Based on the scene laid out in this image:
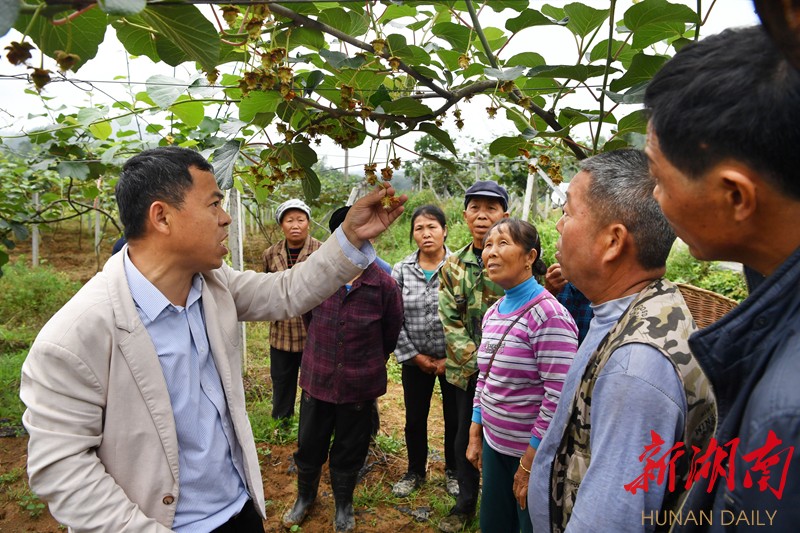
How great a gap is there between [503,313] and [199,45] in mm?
1641

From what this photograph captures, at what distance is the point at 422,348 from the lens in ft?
10.5

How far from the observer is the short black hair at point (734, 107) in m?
0.59

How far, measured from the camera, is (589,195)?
122 cm

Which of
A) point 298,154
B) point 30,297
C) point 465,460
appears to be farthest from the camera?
point 30,297

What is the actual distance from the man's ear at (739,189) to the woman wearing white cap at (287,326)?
328 cm

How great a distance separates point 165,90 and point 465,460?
7.71 feet

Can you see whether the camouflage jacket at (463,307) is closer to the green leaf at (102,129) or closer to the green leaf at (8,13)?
the green leaf at (102,129)

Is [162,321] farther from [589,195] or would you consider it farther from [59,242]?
[59,242]

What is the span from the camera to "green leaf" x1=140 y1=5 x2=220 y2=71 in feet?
2.48

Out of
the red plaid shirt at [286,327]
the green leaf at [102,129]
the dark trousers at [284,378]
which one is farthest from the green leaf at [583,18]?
the dark trousers at [284,378]

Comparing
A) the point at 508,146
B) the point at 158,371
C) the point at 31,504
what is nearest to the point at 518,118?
the point at 508,146

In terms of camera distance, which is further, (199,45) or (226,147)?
(226,147)

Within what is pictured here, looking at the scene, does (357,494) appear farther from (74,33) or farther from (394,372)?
(74,33)

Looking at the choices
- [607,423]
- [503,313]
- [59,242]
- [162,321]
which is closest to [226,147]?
[162,321]
